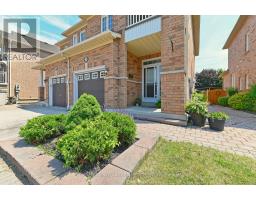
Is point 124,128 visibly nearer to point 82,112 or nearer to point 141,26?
point 82,112

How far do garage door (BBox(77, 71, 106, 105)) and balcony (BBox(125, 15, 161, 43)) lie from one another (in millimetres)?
2606

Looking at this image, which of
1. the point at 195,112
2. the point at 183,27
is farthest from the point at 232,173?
the point at 183,27

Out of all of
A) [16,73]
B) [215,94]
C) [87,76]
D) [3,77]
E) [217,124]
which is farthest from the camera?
[16,73]

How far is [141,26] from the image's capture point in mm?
7586

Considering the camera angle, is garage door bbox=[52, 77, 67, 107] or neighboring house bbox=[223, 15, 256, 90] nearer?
neighboring house bbox=[223, 15, 256, 90]

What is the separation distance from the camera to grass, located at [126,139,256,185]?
7.97 ft

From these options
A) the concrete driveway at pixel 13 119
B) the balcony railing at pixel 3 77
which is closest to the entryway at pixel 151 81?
the concrete driveway at pixel 13 119

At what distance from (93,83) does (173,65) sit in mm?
5348

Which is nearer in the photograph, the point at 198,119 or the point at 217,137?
the point at 217,137

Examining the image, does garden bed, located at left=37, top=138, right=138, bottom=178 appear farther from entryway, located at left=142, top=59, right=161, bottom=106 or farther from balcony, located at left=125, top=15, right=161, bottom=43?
entryway, located at left=142, top=59, right=161, bottom=106

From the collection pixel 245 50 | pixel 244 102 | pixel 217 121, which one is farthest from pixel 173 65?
pixel 245 50

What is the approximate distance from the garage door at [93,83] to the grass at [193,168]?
646 centimetres

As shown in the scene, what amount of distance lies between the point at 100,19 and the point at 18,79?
1585cm

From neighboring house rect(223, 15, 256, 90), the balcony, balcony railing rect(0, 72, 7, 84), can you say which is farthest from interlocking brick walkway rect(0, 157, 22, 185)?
balcony railing rect(0, 72, 7, 84)
